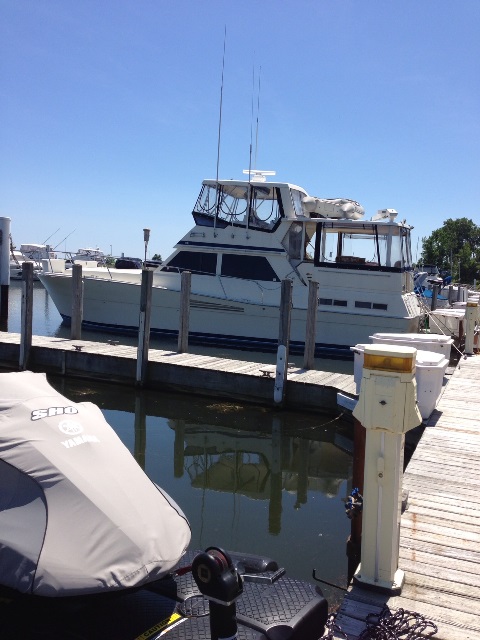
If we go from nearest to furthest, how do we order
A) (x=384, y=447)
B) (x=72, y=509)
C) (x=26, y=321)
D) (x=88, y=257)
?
(x=72, y=509)
(x=384, y=447)
(x=26, y=321)
(x=88, y=257)

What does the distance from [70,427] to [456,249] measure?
4908 centimetres

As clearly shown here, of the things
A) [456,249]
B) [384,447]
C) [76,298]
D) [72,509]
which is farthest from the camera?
[456,249]

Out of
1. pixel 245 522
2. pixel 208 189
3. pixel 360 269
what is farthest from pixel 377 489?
pixel 208 189

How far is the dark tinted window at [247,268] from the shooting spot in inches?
628

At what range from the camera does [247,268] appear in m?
16.1

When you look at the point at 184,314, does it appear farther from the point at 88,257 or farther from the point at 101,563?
the point at 88,257

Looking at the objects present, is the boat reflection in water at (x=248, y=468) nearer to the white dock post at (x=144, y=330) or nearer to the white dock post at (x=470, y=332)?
the white dock post at (x=144, y=330)

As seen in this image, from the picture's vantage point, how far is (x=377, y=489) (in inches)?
122

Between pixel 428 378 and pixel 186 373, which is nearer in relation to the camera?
pixel 428 378

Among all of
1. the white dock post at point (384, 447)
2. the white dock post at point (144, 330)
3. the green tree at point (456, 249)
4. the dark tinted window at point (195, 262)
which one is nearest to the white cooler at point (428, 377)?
the white dock post at point (384, 447)

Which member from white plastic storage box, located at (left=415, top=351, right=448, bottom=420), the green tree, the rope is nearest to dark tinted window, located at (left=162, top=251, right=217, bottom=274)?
white plastic storage box, located at (left=415, top=351, right=448, bottom=420)

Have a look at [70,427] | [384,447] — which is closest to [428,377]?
[384,447]

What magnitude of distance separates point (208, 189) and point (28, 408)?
14418 millimetres

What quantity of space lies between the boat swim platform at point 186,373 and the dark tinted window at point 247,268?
5.12 meters
